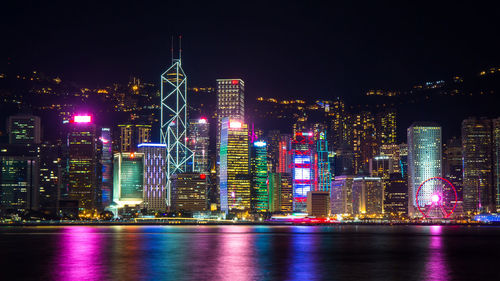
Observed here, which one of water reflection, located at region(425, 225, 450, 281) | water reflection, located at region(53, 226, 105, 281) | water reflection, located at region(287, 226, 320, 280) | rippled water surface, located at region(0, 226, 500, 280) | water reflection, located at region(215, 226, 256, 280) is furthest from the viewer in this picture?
water reflection, located at region(425, 225, 450, 281)

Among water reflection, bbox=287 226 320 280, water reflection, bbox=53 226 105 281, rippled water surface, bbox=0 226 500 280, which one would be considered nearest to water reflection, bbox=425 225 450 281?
rippled water surface, bbox=0 226 500 280

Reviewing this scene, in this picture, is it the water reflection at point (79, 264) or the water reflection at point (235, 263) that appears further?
the water reflection at point (79, 264)

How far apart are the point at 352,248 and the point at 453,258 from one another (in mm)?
21021

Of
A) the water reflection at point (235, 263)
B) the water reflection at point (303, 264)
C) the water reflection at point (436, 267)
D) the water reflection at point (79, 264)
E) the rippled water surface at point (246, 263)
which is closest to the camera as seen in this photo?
the water reflection at point (235, 263)

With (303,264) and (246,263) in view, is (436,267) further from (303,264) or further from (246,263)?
(246,263)

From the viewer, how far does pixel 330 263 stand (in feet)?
247

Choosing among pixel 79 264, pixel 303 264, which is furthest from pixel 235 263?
pixel 79 264

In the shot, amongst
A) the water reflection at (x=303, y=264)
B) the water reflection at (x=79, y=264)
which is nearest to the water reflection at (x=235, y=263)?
the water reflection at (x=303, y=264)

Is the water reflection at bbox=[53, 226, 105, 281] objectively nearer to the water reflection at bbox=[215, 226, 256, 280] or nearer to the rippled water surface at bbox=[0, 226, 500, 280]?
the rippled water surface at bbox=[0, 226, 500, 280]

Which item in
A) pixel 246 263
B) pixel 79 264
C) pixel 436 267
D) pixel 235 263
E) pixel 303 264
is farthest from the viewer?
pixel 303 264

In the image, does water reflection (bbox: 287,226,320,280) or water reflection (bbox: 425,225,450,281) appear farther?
water reflection (bbox: 425,225,450,281)

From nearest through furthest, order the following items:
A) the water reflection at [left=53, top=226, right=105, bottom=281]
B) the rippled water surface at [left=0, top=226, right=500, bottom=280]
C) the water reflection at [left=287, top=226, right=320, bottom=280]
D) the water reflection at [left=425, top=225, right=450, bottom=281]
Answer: the water reflection at [left=53, top=226, right=105, bottom=281] → the water reflection at [left=287, top=226, right=320, bottom=280] → the rippled water surface at [left=0, top=226, right=500, bottom=280] → the water reflection at [left=425, top=225, right=450, bottom=281]

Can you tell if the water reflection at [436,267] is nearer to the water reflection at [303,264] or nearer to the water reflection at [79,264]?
the water reflection at [303,264]

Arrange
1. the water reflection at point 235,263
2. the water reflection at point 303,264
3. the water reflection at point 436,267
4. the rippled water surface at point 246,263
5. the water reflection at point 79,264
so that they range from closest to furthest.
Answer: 1. the water reflection at point 235,263
2. the water reflection at point 79,264
3. the water reflection at point 303,264
4. the rippled water surface at point 246,263
5. the water reflection at point 436,267
